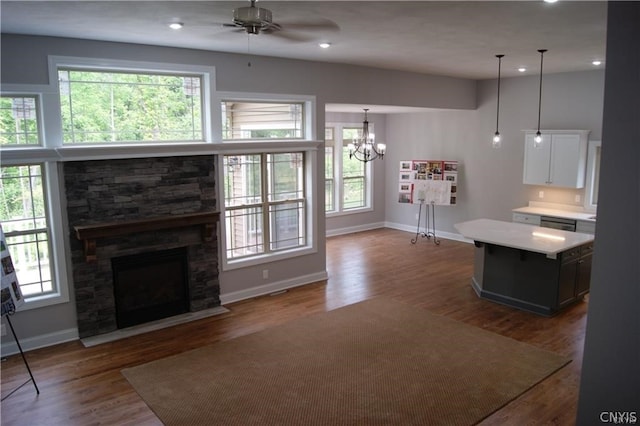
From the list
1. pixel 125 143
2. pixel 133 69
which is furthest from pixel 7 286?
pixel 133 69

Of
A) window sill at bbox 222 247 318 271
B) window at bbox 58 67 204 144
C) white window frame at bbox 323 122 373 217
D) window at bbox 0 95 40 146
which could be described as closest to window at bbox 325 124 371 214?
white window frame at bbox 323 122 373 217

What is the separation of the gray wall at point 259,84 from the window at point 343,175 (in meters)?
2.40

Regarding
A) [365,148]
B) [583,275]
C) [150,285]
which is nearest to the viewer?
[150,285]

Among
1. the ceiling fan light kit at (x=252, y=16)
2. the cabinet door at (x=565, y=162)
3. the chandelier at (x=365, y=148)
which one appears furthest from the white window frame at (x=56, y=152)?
the cabinet door at (x=565, y=162)

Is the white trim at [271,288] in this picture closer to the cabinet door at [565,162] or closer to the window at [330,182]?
Answer: the window at [330,182]

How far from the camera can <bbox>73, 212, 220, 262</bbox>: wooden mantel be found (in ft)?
16.4

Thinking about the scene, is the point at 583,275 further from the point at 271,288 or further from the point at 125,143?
the point at 125,143

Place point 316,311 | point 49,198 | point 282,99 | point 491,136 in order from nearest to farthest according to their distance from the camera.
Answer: point 49,198, point 316,311, point 282,99, point 491,136

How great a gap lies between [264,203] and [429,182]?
4.26 meters

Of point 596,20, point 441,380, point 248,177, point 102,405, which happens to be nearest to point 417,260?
point 248,177

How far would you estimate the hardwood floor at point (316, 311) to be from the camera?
3.82 metres

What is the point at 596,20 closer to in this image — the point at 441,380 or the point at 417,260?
the point at 441,380

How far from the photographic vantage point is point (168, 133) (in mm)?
5699

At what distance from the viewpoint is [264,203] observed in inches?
259
